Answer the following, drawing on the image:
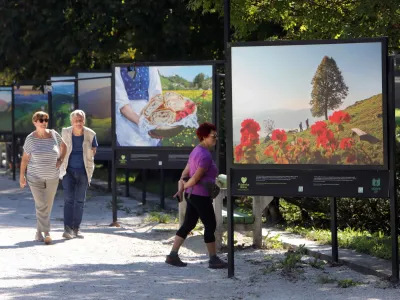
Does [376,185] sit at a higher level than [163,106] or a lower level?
lower

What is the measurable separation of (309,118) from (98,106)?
1143cm

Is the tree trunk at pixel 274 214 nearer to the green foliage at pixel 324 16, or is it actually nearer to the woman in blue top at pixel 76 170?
the green foliage at pixel 324 16

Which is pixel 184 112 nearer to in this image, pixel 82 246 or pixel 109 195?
pixel 82 246

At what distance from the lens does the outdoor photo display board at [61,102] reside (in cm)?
2391

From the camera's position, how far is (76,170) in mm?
15047

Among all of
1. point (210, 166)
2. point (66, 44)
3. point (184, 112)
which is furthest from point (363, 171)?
point (66, 44)

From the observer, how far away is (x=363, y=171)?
10836 millimetres

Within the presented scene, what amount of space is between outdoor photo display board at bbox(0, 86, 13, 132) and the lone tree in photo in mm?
19816

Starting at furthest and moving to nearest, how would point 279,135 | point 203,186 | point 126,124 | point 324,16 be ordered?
point 126,124 < point 324,16 < point 203,186 < point 279,135

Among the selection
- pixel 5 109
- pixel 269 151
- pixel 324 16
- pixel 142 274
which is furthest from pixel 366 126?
pixel 5 109

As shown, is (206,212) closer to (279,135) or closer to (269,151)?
(269,151)

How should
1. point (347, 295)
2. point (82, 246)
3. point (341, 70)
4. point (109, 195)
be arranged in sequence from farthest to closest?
point (109, 195)
point (82, 246)
point (341, 70)
point (347, 295)

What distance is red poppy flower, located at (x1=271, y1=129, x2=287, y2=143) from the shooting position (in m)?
11.1

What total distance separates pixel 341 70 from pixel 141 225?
6.90 meters
